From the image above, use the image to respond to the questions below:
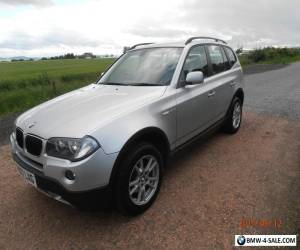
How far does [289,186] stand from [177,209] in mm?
1489

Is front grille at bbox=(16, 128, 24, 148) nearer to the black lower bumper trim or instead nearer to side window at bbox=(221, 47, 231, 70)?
the black lower bumper trim

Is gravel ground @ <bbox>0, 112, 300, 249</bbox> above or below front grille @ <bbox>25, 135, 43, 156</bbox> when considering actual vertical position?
below

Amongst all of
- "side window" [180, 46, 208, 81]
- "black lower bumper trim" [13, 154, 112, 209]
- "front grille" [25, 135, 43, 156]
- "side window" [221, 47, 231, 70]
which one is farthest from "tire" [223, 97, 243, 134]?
"front grille" [25, 135, 43, 156]

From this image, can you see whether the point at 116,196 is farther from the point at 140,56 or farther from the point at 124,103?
the point at 140,56

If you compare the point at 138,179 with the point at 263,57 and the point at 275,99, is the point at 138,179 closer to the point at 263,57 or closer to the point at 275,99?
the point at 275,99

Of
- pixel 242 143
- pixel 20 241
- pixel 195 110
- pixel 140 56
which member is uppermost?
pixel 140 56

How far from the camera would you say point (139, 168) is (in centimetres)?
314

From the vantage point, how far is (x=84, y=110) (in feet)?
10.4

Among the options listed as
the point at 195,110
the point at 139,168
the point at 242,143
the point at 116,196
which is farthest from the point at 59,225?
the point at 242,143

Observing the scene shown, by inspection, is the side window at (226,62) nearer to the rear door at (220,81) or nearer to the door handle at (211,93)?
the rear door at (220,81)

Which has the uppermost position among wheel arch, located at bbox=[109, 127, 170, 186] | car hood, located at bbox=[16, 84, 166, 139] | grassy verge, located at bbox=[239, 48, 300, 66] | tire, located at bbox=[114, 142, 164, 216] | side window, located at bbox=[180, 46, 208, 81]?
grassy verge, located at bbox=[239, 48, 300, 66]

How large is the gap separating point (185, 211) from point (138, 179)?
66 cm

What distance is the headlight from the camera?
104 inches

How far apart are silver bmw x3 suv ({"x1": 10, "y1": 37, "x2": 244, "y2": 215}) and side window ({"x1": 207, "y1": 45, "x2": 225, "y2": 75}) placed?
32 millimetres
